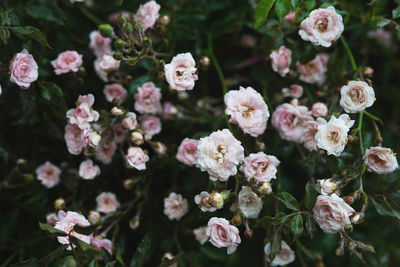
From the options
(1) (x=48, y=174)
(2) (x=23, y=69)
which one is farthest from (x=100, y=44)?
(1) (x=48, y=174)

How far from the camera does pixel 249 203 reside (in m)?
0.92

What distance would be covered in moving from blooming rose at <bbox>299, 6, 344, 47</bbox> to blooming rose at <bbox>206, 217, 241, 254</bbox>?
41cm

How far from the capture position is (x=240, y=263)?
4.19 feet

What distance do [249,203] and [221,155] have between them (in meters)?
0.14

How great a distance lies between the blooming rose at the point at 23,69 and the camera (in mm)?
894

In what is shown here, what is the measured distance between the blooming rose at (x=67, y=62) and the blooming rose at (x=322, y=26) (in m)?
0.49

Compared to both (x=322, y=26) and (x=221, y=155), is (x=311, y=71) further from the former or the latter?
(x=221, y=155)

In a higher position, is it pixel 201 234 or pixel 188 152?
pixel 188 152

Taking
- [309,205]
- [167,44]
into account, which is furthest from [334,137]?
[167,44]

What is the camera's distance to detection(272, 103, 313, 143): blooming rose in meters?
0.99

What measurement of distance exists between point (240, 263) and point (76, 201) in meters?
0.50

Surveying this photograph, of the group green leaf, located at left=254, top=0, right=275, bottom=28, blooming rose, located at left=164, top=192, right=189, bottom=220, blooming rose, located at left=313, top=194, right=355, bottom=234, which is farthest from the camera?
blooming rose, located at left=164, top=192, right=189, bottom=220

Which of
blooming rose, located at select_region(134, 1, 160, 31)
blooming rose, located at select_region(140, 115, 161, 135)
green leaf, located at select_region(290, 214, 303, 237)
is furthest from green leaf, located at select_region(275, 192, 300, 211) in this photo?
blooming rose, located at select_region(134, 1, 160, 31)

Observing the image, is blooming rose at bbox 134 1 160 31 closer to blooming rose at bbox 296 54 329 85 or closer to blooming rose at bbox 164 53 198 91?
blooming rose at bbox 164 53 198 91
